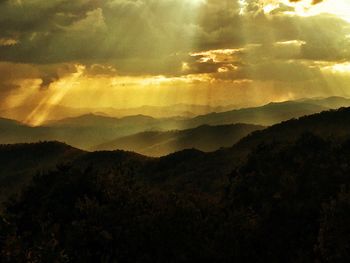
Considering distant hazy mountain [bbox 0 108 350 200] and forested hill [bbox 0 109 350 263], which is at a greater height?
forested hill [bbox 0 109 350 263]

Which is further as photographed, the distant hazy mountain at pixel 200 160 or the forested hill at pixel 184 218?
the distant hazy mountain at pixel 200 160

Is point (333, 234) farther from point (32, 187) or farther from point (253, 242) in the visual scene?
point (32, 187)

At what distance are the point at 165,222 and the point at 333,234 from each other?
42.4 ft

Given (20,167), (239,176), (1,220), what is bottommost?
(20,167)

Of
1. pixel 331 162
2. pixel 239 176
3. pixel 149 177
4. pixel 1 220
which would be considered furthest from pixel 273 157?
pixel 149 177

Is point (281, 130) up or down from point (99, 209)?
down

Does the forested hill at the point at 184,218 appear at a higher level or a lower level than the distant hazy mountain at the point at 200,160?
higher

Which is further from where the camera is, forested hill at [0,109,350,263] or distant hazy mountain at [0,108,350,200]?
distant hazy mountain at [0,108,350,200]

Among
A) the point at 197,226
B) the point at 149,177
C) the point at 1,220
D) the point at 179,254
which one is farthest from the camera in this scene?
the point at 149,177

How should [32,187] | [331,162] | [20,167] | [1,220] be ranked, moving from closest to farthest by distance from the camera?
[1,220], [32,187], [331,162], [20,167]

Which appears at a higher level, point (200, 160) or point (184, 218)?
point (184, 218)

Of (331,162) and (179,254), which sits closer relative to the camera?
(179,254)

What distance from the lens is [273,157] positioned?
72.5m

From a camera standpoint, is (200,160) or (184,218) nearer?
(184,218)
